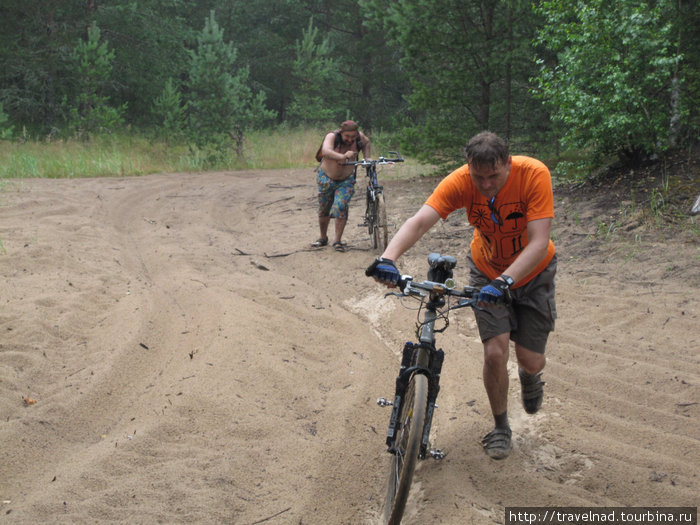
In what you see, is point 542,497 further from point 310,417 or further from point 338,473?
point 310,417

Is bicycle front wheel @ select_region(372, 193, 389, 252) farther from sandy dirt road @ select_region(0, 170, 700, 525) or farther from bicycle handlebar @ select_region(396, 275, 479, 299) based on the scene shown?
bicycle handlebar @ select_region(396, 275, 479, 299)

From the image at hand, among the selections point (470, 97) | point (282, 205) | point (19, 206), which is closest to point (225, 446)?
point (19, 206)

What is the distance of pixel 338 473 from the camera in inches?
156

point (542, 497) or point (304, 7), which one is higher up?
point (304, 7)

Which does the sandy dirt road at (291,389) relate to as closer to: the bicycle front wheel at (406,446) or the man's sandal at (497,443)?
the man's sandal at (497,443)

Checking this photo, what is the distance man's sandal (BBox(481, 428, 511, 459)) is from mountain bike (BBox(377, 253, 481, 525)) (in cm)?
58

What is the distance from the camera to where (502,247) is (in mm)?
3836

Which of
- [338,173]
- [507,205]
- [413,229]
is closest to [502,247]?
[507,205]

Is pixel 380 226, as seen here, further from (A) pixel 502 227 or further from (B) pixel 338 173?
(A) pixel 502 227

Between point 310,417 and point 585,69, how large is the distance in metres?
6.86

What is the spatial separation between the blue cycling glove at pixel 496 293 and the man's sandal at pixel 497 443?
125 centimetres

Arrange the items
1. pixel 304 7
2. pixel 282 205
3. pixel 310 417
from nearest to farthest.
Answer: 1. pixel 310 417
2. pixel 282 205
3. pixel 304 7

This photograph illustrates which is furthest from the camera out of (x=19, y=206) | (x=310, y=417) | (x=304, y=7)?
(x=304, y=7)

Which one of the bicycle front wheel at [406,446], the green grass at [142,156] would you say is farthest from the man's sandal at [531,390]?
the green grass at [142,156]
